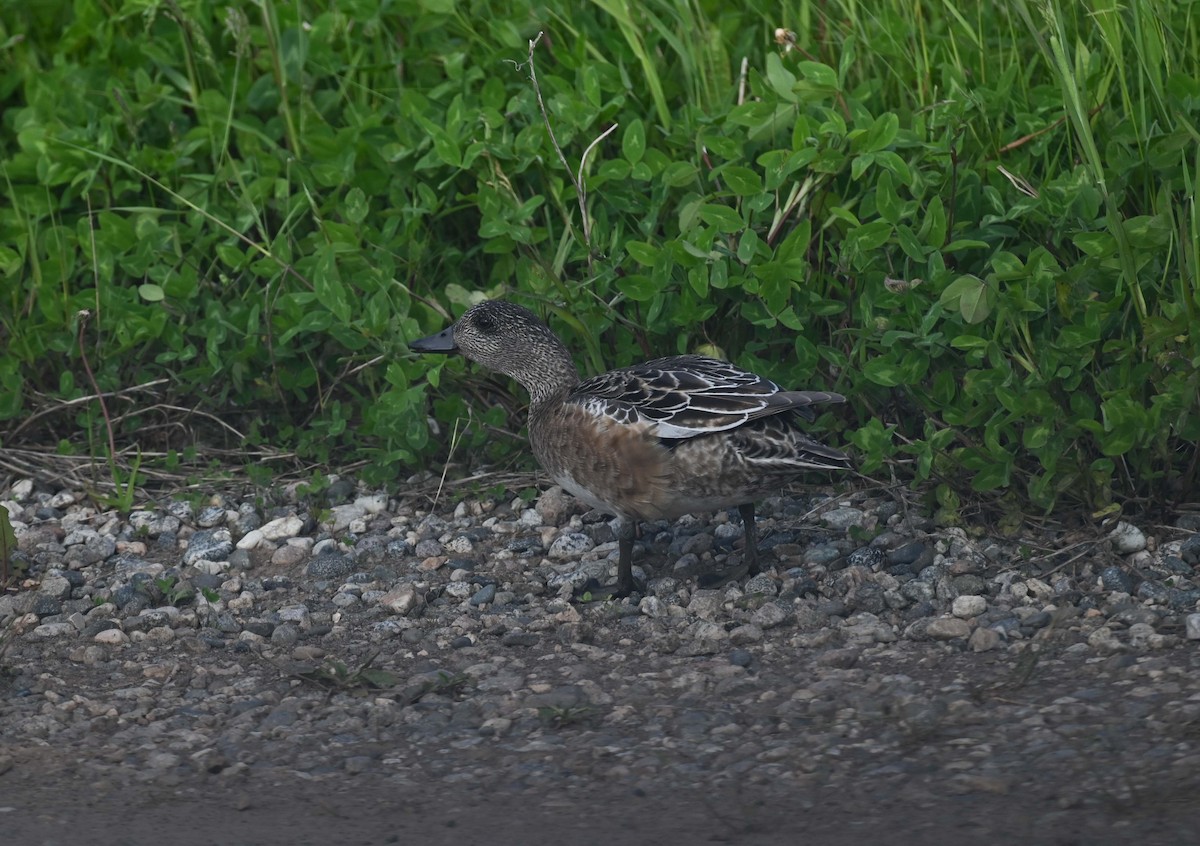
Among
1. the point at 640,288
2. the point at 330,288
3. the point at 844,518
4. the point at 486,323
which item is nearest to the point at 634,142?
the point at 640,288

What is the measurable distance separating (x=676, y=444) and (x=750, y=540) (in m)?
0.42

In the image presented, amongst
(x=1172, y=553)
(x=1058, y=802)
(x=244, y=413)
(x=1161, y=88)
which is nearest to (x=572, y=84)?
(x=244, y=413)

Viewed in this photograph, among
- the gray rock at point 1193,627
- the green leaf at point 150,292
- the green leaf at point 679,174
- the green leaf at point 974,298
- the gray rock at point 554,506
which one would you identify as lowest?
the gray rock at point 554,506

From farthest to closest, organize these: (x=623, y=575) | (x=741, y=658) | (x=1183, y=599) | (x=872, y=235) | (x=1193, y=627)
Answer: (x=872, y=235) → (x=623, y=575) → (x=1183, y=599) → (x=741, y=658) → (x=1193, y=627)

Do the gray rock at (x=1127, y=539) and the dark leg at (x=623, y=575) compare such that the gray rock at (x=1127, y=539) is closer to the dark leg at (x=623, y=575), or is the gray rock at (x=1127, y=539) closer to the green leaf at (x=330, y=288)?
the dark leg at (x=623, y=575)

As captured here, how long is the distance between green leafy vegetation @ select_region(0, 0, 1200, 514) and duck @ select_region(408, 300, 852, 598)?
0.31 meters

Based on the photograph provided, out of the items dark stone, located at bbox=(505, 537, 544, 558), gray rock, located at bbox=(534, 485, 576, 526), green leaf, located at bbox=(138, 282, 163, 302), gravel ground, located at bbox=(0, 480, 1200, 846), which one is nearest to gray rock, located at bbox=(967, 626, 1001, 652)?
gravel ground, located at bbox=(0, 480, 1200, 846)

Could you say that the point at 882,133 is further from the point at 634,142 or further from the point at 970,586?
the point at 970,586

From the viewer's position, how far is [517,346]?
16.6ft

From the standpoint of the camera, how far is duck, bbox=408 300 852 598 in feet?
14.6

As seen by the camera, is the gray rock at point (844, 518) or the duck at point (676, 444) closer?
the duck at point (676, 444)

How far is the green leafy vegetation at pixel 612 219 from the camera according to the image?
4605 millimetres

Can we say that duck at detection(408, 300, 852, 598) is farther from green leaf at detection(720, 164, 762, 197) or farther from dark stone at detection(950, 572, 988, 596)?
green leaf at detection(720, 164, 762, 197)

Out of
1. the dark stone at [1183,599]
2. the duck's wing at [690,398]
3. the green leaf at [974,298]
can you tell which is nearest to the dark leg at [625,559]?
the duck's wing at [690,398]
